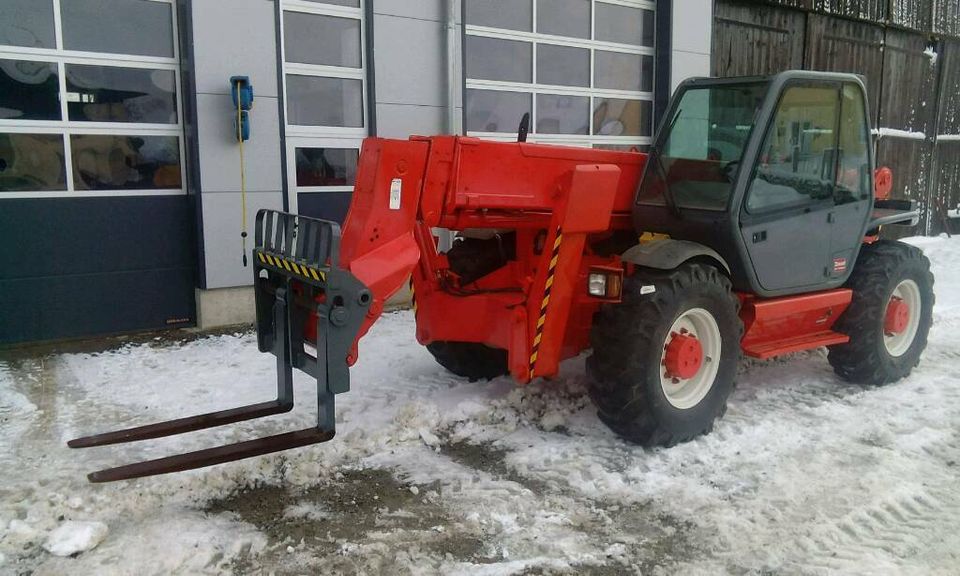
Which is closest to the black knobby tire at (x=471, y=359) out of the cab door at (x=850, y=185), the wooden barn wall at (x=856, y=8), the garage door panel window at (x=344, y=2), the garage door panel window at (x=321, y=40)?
the cab door at (x=850, y=185)

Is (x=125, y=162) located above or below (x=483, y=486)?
above

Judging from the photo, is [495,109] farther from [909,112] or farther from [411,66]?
[909,112]

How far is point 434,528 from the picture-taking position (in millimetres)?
3867

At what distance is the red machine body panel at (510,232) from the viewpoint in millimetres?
4320

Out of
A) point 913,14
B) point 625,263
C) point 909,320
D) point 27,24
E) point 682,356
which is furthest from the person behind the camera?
point 913,14

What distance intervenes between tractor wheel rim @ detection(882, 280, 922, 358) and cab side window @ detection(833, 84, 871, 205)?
3.09 feet

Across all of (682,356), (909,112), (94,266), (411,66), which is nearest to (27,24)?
(94,266)

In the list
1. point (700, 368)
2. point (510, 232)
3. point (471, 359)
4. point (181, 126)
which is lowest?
point (471, 359)

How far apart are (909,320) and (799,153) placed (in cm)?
199

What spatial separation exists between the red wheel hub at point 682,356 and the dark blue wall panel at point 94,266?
502cm

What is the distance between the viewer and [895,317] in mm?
6281

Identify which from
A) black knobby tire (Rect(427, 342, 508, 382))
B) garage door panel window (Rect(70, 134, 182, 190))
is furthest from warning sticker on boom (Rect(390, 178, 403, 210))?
garage door panel window (Rect(70, 134, 182, 190))

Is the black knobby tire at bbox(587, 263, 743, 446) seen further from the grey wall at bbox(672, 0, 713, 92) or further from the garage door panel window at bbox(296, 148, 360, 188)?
the grey wall at bbox(672, 0, 713, 92)

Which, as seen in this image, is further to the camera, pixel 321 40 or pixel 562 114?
pixel 562 114
